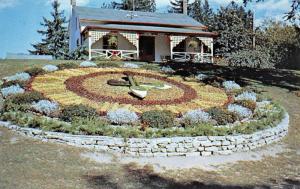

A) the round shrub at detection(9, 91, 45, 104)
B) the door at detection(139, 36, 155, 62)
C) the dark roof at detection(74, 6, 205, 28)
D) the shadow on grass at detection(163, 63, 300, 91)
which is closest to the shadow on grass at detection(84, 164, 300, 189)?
the round shrub at detection(9, 91, 45, 104)

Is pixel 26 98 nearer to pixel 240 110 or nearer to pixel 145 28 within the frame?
pixel 240 110

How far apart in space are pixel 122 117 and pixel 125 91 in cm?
283

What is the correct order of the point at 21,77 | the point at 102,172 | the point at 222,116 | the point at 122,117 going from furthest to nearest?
the point at 21,77, the point at 222,116, the point at 122,117, the point at 102,172

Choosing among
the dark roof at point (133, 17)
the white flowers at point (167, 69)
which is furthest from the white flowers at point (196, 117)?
Answer: the dark roof at point (133, 17)

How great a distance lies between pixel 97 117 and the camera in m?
12.4

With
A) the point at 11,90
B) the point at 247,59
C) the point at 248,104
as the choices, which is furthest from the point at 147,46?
the point at 11,90

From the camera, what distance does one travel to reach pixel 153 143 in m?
11.2

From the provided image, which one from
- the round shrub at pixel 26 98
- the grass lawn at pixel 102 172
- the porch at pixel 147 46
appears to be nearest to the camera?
the grass lawn at pixel 102 172

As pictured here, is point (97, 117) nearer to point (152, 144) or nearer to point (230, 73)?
point (152, 144)

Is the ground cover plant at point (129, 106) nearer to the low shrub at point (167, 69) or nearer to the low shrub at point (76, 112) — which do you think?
the low shrub at point (76, 112)

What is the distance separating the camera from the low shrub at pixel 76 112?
12156 millimetres

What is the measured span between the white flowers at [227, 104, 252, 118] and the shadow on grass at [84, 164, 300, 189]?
3.93 m

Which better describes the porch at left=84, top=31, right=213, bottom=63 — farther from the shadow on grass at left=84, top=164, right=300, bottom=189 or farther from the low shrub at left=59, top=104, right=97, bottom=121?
the shadow on grass at left=84, top=164, right=300, bottom=189

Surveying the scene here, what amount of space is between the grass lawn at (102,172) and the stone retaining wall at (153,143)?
0.86ft
